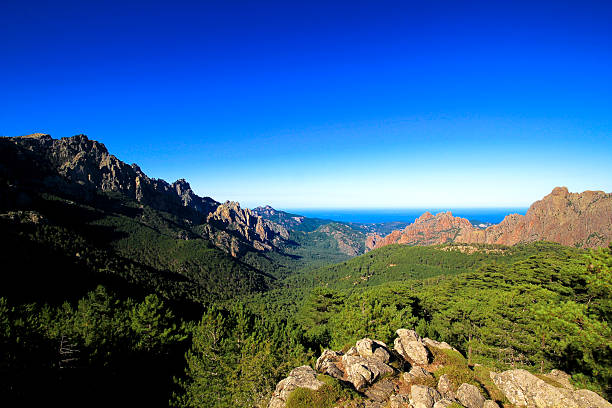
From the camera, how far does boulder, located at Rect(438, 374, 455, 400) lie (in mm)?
17125

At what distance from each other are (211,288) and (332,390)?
169221 mm

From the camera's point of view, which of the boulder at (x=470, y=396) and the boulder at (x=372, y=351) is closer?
the boulder at (x=470, y=396)

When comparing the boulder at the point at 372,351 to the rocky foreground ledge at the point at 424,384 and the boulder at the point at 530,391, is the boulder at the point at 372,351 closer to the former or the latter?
the rocky foreground ledge at the point at 424,384

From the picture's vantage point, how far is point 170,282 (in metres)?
132

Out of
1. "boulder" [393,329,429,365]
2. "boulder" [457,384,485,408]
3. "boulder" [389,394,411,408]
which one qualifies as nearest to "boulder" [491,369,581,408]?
"boulder" [457,384,485,408]

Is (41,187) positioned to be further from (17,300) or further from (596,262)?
(596,262)

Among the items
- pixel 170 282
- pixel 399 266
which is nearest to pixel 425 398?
pixel 170 282

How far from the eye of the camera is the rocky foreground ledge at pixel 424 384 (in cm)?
1620

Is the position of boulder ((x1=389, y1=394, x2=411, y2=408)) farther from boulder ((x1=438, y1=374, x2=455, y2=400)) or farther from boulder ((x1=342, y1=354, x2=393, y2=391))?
boulder ((x1=438, y1=374, x2=455, y2=400))

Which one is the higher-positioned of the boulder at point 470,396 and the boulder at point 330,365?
the boulder at point 470,396

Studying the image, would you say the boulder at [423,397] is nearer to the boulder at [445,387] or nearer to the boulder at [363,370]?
the boulder at [445,387]

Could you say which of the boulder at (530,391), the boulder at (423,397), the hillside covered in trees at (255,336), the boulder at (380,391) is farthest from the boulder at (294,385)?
the boulder at (530,391)

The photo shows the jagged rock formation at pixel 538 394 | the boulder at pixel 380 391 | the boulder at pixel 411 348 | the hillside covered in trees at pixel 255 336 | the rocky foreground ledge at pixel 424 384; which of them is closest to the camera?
the jagged rock formation at pixel 538 394

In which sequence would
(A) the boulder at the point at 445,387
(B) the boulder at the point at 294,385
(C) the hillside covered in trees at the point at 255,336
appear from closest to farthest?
1. (A) the boulder at the point at 445,387
2. (B) the boulder at the point at 294,385
3. (C) the hillside covered in trees at the point at 255,336
